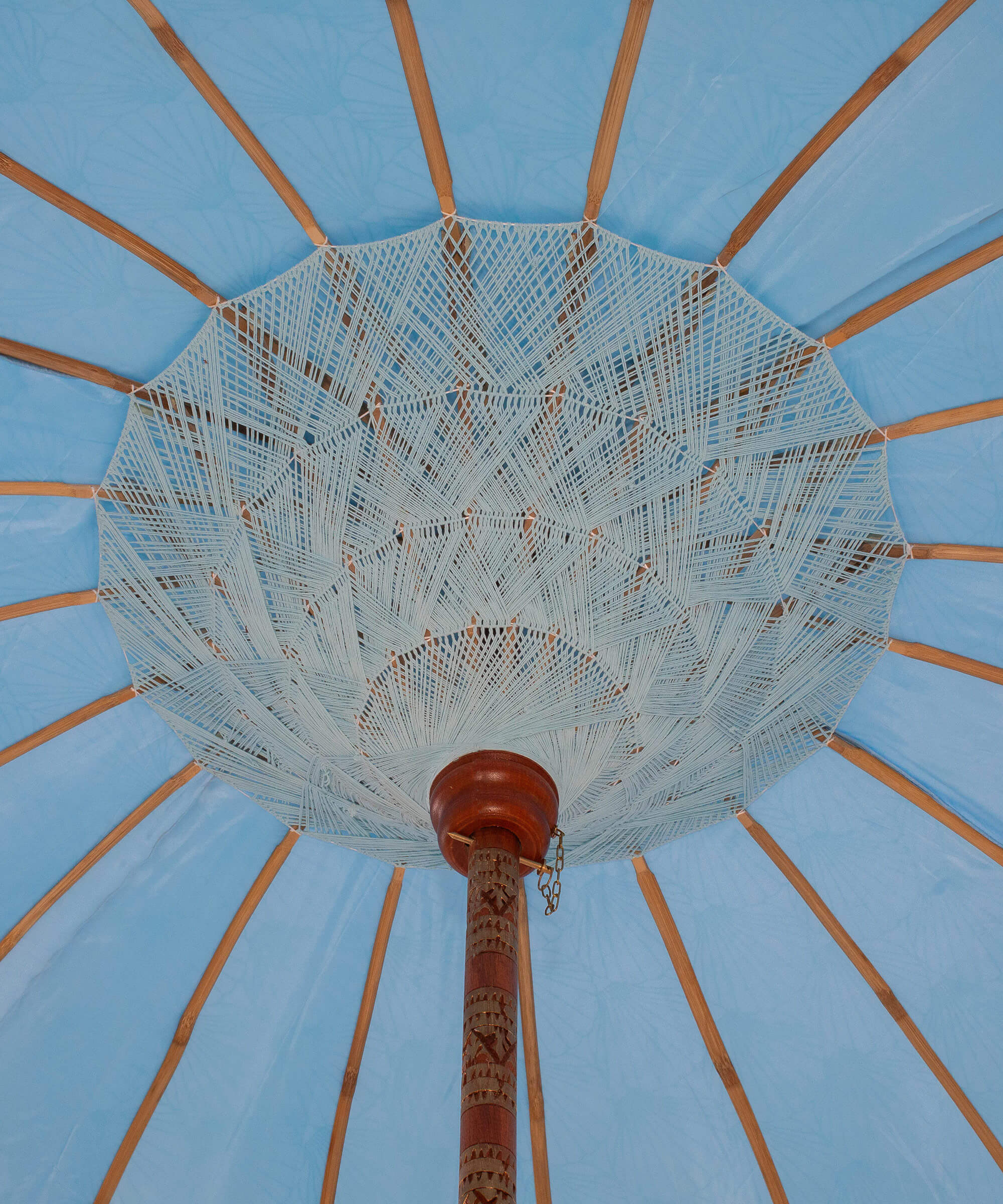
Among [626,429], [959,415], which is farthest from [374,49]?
[959,415]

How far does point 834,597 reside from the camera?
17.0 ft

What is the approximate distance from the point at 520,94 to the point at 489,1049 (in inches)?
140

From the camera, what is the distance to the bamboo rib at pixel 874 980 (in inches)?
238

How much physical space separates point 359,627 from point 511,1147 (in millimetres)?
2178

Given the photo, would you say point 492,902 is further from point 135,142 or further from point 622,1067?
point 135,142

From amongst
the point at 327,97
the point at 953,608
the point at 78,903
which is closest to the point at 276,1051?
the point at 78,903

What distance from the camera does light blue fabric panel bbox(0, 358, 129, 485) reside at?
493 cm

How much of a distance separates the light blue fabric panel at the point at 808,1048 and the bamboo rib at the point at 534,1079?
0.94m

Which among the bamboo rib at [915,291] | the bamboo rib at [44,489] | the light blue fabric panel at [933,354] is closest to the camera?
the bamboo rib at [915,291]

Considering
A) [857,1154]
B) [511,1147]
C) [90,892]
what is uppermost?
[90,892]

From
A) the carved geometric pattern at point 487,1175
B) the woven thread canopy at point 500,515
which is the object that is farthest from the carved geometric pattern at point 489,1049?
the woven thread canopy at point 500,515

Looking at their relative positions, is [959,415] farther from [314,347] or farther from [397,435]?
[314,347]

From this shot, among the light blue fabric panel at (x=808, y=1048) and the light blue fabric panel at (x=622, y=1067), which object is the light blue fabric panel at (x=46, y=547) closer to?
the light blue fabric panel at (x=622, y=1067)

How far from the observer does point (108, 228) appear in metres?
4.54
